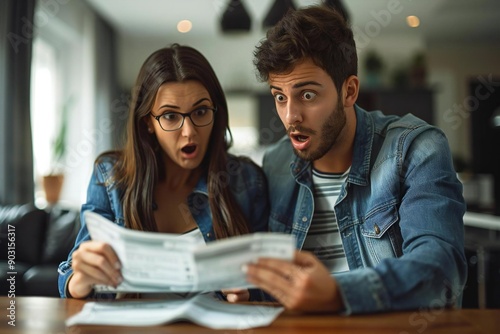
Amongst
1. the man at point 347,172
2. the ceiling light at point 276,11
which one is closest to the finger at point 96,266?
the man at point 347,172

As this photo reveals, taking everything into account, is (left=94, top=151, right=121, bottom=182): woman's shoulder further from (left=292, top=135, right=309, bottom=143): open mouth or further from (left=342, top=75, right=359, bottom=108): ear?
(left=342, top=75, right=359, bottom=108): ear

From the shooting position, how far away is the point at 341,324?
889mm

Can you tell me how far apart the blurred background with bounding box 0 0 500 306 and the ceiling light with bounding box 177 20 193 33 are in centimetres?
1

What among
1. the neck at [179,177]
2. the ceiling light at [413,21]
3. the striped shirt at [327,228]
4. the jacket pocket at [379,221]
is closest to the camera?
the jacket pocket at [379,221]

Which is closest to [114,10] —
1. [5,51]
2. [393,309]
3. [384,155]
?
[5,51]

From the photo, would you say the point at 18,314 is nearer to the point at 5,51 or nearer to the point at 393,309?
the point at 393,309

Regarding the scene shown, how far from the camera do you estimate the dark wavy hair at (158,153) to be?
1.46 m

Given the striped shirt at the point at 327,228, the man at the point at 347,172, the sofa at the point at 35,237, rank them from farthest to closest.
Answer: the sofa at the point at 35,237
the striped shirt at the point at 327,228
the man at the point at 347,172

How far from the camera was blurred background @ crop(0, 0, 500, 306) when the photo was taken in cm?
385

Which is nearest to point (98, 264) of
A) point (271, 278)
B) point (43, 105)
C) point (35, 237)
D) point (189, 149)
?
point (271, 278)

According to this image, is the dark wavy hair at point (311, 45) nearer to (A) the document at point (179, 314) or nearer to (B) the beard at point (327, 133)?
(B) the beard at point (327, 133)

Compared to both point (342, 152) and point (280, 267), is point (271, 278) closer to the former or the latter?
point (280, 267)

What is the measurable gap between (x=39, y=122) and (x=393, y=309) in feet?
14.7

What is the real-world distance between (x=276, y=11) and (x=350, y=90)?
186 cm
